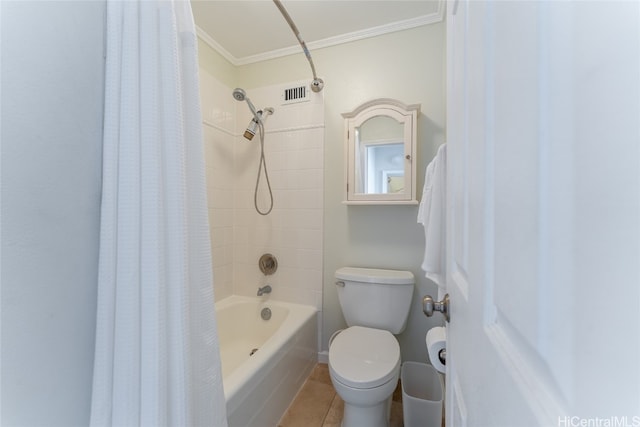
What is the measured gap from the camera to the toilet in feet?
3.39

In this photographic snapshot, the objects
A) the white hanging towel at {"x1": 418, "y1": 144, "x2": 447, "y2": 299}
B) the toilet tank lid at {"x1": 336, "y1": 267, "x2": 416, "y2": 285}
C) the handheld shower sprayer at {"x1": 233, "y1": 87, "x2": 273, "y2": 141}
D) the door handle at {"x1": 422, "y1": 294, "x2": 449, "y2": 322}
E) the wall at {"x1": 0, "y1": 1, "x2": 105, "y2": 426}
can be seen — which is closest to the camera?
the wall at {"x1": 0, "y1": 1, "x2": 105, "y2": 426}

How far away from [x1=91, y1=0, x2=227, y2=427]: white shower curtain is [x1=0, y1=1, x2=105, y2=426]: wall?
0.09 ft

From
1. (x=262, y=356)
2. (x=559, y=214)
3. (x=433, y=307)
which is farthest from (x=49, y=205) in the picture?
(x=262, y=356)

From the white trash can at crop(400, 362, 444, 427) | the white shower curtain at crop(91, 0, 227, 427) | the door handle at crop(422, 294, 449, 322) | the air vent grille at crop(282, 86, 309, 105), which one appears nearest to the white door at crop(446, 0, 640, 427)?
the door handle at crop(422, 294, 449, 322)

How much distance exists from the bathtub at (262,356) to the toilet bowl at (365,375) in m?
0.29

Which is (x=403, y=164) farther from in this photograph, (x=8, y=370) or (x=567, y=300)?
(x=8, y=370)

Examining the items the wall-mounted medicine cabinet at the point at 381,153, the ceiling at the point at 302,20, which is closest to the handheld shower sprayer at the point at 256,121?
the ceiling at the point at 302,20

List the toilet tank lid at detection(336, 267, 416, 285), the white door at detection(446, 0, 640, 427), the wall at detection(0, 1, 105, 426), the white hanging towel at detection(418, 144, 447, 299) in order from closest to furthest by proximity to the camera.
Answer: the white door at detection(446, 0, 640, 427) → the wall at detection(0, 1, 105, 426) → the white hanging towel at detection(418, 144, 447, 299) → the toilet tank lid at detection(336, 267, 416, 285)

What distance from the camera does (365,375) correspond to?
104 centimetres

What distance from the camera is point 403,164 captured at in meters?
1.48

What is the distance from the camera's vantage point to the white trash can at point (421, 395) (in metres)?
1.08

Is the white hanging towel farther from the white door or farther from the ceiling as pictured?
the ceiling

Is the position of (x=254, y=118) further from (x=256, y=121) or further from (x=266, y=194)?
(x=266, y=194)

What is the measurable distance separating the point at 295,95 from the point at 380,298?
4.87 feet
